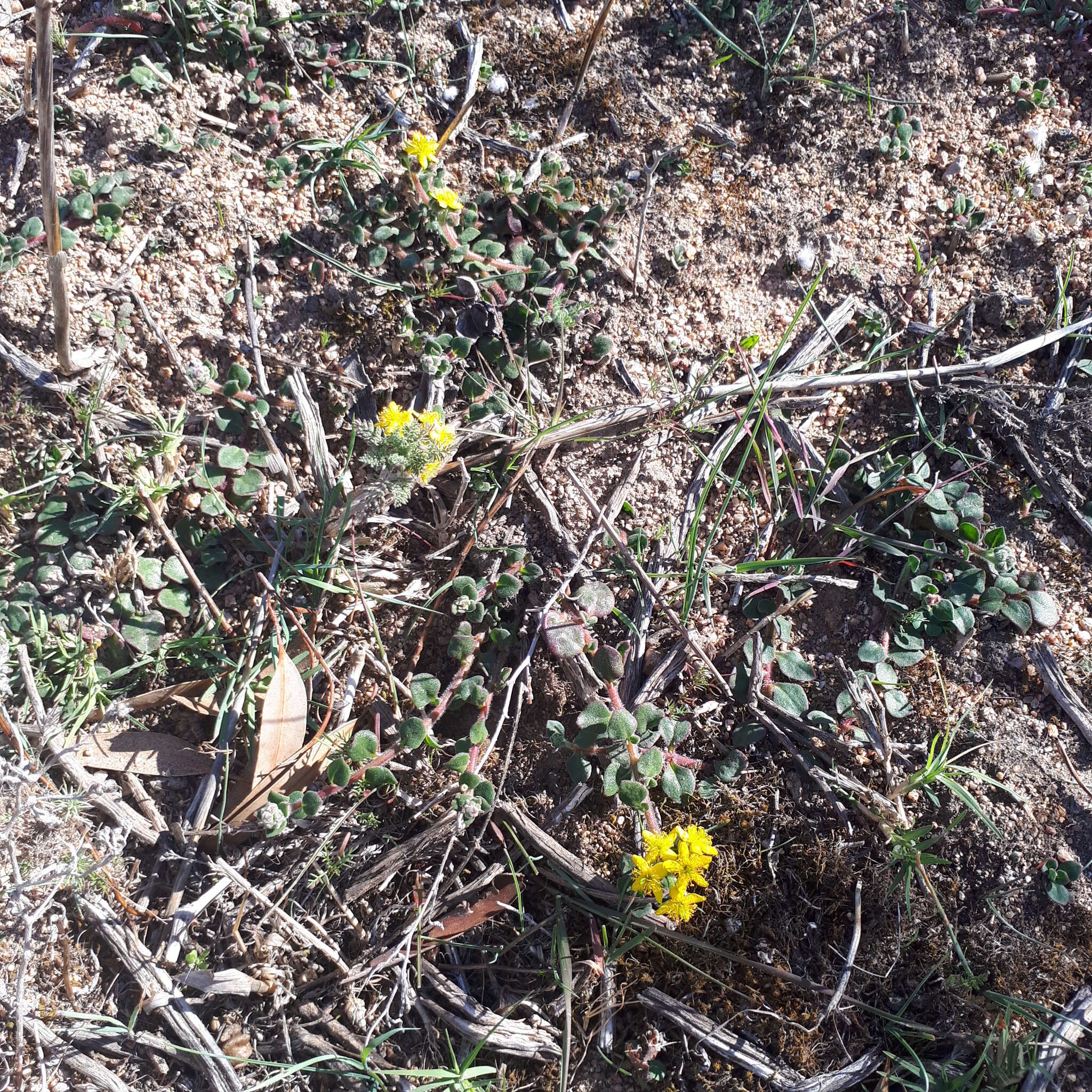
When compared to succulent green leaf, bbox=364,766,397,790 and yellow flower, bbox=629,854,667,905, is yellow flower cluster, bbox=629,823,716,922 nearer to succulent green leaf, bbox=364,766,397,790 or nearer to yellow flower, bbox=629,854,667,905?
yellow flower, bbox=629,854,667,905

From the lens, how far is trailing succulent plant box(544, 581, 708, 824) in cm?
232

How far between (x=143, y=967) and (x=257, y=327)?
188cm

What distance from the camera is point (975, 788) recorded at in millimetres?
2480

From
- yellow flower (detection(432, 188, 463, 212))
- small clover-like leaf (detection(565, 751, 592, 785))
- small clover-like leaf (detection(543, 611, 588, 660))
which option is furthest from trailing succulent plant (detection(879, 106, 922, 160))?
small clover-like leaf (detection(565, 751, 592, 785))

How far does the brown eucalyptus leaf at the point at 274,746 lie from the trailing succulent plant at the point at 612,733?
736 millimetres

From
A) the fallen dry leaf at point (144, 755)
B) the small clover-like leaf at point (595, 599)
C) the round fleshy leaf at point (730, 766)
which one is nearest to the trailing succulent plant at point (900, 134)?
the small clover-like leaf at point (595, 599)

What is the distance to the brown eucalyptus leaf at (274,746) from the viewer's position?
2.35 m

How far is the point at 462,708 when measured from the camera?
2512 mm

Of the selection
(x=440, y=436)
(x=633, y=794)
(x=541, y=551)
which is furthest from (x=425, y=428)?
(x=633, y=794)

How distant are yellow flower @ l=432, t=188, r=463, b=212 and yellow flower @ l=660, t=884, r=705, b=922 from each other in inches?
84.7

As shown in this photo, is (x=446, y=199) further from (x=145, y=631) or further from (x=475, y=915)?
(x=475, y=915)

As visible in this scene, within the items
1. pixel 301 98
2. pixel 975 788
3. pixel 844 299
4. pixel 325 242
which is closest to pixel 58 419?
pixel 325 242

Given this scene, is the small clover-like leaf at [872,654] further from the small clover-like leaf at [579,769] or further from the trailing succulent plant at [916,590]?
the small clover-like leaf at [579,769]

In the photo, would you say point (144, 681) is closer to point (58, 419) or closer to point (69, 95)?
point (58, 419)
